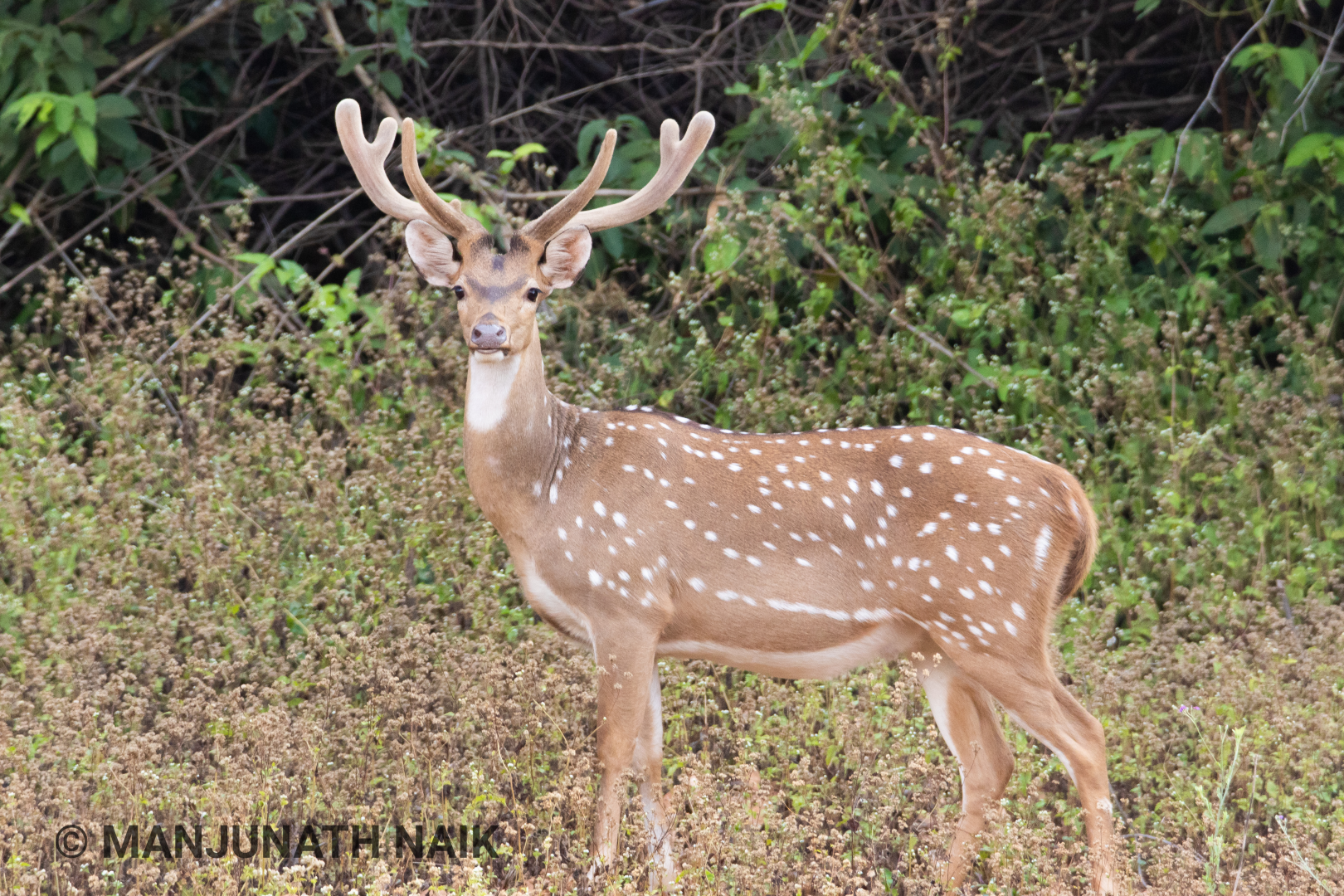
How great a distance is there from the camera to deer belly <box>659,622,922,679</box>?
4.83 m

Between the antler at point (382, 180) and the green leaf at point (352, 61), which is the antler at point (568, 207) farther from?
the green leaf at point (352, 61)

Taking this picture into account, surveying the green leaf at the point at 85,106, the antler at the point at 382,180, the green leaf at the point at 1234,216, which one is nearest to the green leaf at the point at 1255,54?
the green leaf at the point at 1234,216

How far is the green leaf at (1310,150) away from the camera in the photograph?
22.7 feet

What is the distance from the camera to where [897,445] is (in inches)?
197

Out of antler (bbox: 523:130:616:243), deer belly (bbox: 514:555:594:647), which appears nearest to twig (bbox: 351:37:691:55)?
antler (bbox: 523:130:616:243)

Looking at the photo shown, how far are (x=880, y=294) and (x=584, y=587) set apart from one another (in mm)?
3592

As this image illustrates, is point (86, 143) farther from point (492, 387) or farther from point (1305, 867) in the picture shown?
point (1305, 867)

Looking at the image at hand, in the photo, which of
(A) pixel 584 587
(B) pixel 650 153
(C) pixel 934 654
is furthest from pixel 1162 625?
(B) pixel 650 153

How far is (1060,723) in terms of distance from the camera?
4594 mm

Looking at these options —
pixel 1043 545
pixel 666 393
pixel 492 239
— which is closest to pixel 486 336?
pixel 492 239

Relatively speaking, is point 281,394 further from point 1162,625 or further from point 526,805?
point 1162,625

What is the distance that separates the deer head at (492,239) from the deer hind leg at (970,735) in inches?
69.6

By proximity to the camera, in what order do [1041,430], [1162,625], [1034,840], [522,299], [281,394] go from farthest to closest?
[1041,430], [281,394], [1162,625], [522,299], [1034,840]

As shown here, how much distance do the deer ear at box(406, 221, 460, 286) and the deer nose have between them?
49 cm
